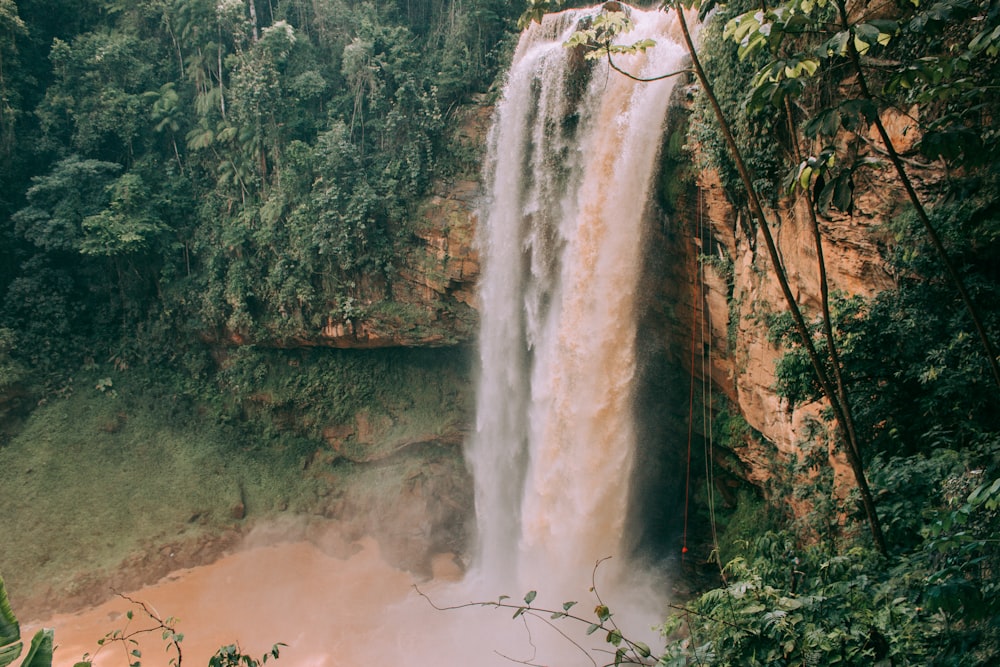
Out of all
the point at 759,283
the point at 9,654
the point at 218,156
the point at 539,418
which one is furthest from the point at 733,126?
the point at 218,156

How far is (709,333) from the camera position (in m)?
9.17

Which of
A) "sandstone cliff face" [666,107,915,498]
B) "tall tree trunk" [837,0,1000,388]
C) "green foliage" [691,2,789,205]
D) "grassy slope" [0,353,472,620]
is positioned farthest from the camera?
"grassy slope" [0,353,472,620]

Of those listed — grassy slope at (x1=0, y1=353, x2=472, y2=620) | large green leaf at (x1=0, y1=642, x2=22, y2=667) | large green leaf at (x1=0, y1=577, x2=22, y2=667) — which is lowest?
grassy slope at (x1=0, y1=353, x2=472, y2=620)

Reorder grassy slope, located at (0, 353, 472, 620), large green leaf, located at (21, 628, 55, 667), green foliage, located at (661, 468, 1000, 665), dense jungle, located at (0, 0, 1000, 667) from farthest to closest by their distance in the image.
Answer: grassy slope, located at (0, 353, 472, 620) < dense jungle, located at (0, 0, 1000, 667) < large green leaf, located at (21, 628, 55, 667) < green foliage, located at (661, 468, 1000, 665)

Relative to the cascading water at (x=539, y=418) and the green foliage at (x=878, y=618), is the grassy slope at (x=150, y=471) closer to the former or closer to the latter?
the cascading water at (x=539, y=418)

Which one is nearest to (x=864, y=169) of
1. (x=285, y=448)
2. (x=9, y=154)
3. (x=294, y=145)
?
(x=294, y=145)

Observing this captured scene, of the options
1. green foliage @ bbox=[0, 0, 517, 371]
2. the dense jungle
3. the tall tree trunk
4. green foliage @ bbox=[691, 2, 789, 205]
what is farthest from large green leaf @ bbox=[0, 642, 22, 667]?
green foliage @ bbox=[0, 0, 517, 371]

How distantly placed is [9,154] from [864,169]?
16125mm

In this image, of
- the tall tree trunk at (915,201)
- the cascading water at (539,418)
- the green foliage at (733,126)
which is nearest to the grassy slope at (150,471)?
the cascading water at (539,418)

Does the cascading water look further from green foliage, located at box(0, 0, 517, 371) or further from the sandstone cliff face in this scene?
green foliage, located at box(0, 0, 517, 371)

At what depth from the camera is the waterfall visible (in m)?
9.42

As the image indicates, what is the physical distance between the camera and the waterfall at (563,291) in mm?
9422

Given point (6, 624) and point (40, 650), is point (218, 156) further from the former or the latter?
point (40, 650)

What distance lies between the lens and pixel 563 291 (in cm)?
1037
